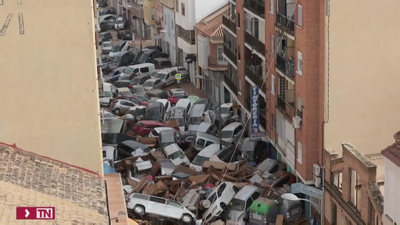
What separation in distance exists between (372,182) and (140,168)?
57.3ft

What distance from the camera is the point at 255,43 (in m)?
49.5

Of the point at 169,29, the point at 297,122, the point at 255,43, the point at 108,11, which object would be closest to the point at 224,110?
the point at 255,43

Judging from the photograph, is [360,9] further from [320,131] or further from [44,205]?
[44,205]

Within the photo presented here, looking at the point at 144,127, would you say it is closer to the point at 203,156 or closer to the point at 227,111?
the point at 227,111

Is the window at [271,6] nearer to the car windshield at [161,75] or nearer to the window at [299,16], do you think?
the window at [299,16]

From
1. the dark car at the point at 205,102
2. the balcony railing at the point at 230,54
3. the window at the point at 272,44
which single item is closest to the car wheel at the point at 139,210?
the window at the point at 272,44

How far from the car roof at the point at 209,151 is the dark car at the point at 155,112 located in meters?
9.56

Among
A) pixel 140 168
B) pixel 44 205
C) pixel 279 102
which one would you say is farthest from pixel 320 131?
pixel 44 205

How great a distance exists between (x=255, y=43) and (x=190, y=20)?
2156 cm

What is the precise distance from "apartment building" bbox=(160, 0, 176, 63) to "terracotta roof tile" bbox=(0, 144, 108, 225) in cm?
5178

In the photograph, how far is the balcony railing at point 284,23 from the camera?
4124 centimetres

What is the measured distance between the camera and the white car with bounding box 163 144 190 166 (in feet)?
162

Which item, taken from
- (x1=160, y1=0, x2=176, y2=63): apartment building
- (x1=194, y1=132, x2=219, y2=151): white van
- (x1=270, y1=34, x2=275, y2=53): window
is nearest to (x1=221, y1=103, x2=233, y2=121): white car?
(x1=194, y1=132, x2=219, y2=151): white van

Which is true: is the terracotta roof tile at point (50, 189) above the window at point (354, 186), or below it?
above
